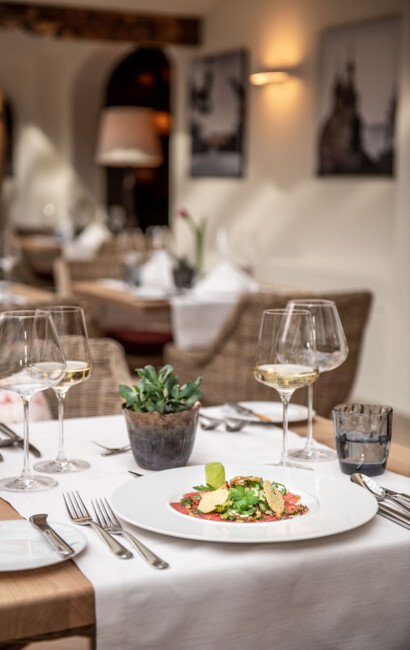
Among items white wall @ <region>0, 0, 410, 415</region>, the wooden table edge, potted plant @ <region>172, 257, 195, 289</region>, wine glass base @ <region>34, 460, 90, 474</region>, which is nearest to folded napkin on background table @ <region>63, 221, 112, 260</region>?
white wall @ <region>0, 0, 410, 415</region>

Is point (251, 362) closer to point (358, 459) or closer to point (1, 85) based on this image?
point (358, 459)

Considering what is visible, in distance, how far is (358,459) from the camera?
1359mm

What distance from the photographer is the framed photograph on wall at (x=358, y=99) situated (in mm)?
4977

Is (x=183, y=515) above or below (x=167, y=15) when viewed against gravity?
below

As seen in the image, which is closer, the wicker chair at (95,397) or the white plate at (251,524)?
the white plate at (251,524)

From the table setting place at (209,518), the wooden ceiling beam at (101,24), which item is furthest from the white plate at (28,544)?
the wooden ceiling beam at (101,24)

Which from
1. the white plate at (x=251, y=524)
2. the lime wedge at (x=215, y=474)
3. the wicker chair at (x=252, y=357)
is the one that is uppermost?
the lime wedge at (x=215, y=474)

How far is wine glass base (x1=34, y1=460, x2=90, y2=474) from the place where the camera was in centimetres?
137

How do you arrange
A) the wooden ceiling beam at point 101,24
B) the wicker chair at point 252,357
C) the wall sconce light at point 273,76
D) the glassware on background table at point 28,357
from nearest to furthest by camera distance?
the glassware on background table at point 28,357 < the wicker chair at point 252,357 < the wall sconce light at point 273,76 < the wooden ceiling beam at point 101,24

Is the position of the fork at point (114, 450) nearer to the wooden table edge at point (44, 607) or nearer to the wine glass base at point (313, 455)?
the wine glass base at point (313, 455)

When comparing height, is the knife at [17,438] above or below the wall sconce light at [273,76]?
below

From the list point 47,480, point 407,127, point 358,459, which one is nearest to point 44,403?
point 47,480

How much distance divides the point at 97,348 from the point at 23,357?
1069 millimetres

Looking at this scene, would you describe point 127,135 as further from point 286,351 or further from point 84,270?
point 286,351
